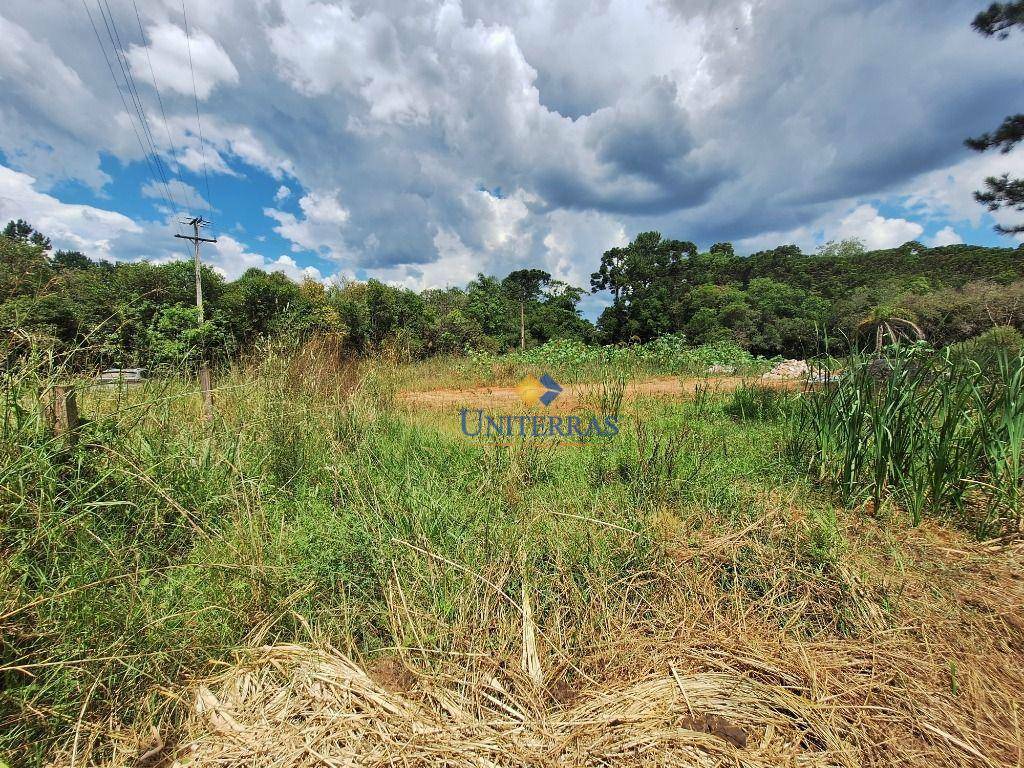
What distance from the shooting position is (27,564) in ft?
4.10

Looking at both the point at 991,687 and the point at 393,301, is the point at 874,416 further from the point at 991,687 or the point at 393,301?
the point at 393,301

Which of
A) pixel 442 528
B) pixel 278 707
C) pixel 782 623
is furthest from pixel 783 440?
pixel 278 707

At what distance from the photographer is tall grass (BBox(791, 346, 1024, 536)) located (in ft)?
6.41

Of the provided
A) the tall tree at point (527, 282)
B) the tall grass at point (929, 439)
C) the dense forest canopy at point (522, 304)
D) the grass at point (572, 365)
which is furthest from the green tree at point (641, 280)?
the tall grass at point (929, 439)

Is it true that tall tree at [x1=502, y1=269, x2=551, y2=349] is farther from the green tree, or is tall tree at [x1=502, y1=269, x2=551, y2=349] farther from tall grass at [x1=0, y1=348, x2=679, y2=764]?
tall grass at [x1=0, y1=348, x2=679, y2=764]

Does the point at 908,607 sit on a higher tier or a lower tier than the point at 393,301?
lower

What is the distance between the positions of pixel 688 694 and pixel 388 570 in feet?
3.91

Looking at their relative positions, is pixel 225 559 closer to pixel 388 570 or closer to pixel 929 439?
pixel 388 570

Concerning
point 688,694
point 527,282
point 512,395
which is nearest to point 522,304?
point 527,282

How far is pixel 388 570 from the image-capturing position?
1.64m

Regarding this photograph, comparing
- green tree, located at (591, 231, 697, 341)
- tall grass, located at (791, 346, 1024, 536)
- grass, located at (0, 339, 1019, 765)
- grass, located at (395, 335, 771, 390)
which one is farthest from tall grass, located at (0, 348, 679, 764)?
green tree, located at (591, 231, 697, 341)

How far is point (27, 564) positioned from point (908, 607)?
3.11 metres

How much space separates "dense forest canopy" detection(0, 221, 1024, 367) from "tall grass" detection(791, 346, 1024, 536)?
0.31 meters

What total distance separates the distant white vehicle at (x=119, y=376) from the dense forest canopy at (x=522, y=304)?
0.07m
